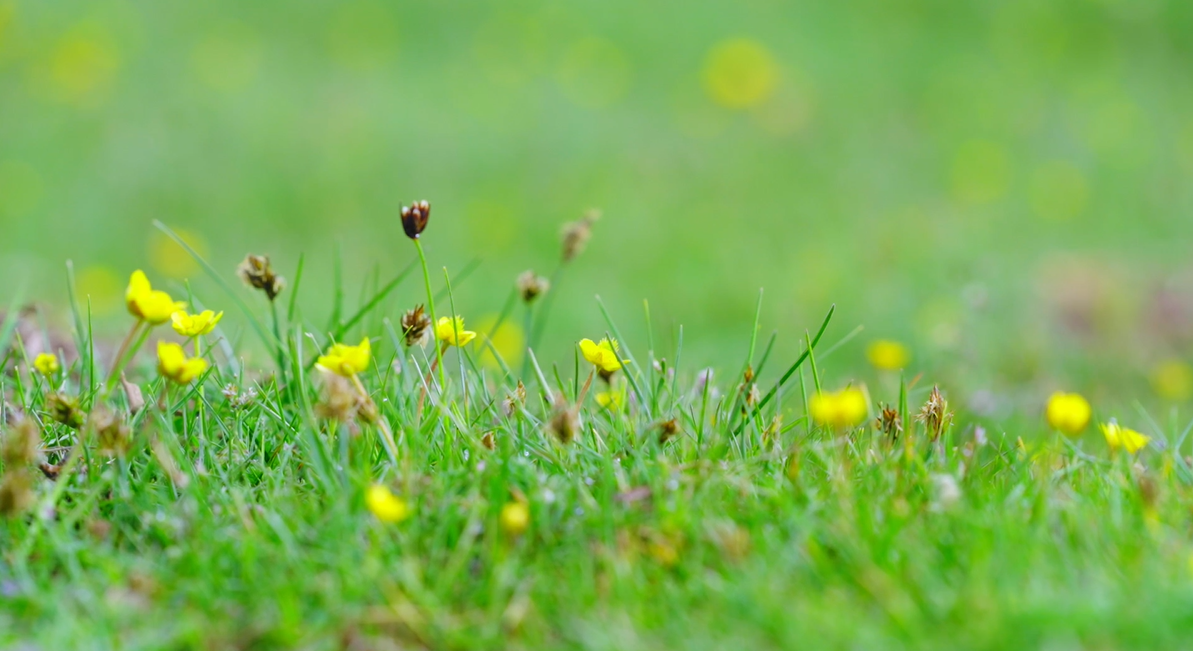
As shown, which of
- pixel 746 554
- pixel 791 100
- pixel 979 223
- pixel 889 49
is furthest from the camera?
pixel 889 49

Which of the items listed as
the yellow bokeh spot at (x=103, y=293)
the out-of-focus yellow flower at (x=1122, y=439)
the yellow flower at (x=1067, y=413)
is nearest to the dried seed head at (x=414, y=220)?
the yellow flower at (x=1067, y=413)

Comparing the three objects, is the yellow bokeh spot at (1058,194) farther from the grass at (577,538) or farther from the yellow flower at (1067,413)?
the yellow flower at (1067,413)

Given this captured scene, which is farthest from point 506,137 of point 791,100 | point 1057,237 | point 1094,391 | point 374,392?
point 374,392

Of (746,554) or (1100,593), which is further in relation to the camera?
(746,554)

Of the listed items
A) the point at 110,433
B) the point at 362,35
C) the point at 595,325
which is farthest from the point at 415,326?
the point at 362,35

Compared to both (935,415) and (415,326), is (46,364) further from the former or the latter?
(935,415)

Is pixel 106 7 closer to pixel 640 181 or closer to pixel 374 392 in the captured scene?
pixel 640 181

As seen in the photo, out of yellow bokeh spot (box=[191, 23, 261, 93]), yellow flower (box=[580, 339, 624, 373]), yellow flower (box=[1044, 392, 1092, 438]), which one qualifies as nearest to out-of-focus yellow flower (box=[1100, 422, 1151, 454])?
yellow flower (box=[1044, 392, 1092, 438])

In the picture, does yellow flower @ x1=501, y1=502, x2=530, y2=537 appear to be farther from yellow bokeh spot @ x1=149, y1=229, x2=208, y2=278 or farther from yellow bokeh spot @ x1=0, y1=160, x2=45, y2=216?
yellow bokeh spot @ x1=0, y1=160, x2=45, y2=216
